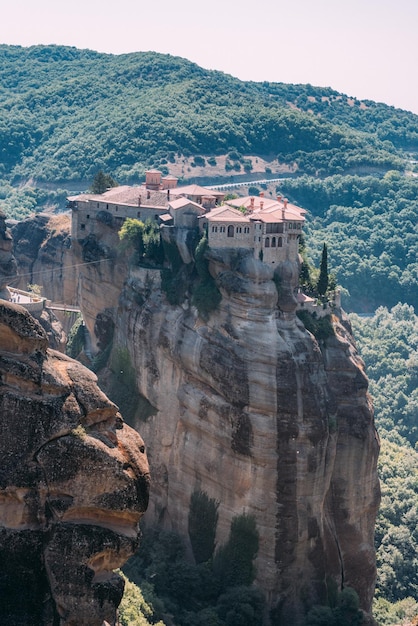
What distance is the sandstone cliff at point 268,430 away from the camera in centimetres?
5831

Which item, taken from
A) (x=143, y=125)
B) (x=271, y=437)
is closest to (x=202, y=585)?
(x=271, y=437)

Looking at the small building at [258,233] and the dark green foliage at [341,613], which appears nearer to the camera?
the dark green foliage at [341,613]

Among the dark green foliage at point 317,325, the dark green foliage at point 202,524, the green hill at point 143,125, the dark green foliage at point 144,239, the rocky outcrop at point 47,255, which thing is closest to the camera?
the dark green foliage at point 202,524

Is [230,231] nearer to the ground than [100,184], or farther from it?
farther from it

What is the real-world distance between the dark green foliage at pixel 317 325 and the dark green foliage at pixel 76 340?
1952 centimetres

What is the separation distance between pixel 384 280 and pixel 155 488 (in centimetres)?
8253

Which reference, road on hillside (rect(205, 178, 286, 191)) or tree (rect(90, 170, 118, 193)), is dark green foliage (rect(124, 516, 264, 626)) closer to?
tree (rect(90, 170, 118, 193))

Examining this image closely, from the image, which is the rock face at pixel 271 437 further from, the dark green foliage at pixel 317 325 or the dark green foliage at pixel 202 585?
the dark green foliage at pixel 202 585

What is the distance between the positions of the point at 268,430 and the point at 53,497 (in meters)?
30.4

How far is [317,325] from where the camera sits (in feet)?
205

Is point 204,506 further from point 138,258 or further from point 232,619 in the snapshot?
point 138,258

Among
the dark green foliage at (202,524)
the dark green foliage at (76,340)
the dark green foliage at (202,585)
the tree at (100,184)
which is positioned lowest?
the dark green foliage at (202,585)

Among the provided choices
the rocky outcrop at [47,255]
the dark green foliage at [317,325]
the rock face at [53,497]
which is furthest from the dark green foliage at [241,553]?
the rock face at [53,497]

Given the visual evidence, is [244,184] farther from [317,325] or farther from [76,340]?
[317,325]
